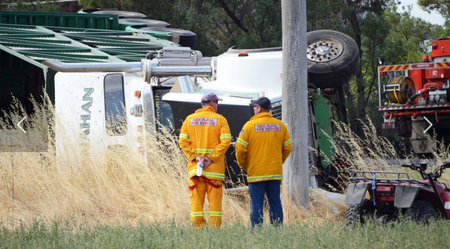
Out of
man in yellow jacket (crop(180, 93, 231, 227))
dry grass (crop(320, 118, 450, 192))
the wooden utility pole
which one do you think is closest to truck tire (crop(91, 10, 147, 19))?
dry grass (crop(320, 118, 450, 192))

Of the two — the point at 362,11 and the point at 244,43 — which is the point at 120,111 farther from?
the point at 362,11

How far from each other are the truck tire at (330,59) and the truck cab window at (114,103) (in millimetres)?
2855

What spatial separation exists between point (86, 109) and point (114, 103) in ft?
1.49

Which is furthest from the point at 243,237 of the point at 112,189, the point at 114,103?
the point at 114,103

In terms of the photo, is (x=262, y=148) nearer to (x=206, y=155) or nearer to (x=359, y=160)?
(x=206, y=155)

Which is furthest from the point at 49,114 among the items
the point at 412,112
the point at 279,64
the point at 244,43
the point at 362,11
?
the point at 362,11

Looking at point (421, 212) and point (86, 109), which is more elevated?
point (86, 109)

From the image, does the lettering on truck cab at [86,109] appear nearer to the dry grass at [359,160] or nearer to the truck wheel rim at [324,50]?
the truck wheel rim at [324,50]

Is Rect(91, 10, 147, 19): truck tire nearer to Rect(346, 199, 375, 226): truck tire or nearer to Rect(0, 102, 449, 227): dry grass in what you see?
Rect(0, 102, 449, 227): dry grass

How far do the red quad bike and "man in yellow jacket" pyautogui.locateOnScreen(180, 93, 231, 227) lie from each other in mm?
1372

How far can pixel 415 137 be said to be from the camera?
15484mm

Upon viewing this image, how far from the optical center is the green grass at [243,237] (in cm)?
618

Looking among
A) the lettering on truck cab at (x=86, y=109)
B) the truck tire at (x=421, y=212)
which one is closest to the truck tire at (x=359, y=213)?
the truck tire at (x=421, y=212)

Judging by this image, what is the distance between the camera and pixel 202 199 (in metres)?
8.33
